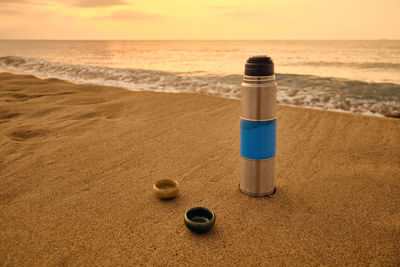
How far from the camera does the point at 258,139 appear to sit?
2.29m

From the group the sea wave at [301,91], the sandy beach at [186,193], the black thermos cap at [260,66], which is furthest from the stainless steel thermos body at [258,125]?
the sea wave at [301,91]

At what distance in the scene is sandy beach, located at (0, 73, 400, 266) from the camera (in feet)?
5.93

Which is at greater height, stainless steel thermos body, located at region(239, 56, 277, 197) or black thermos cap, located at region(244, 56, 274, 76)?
black thermos cap, located at region(244, 56, 274, 76)

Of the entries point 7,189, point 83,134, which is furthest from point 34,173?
point 83,134

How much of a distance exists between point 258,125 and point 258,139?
11 cm

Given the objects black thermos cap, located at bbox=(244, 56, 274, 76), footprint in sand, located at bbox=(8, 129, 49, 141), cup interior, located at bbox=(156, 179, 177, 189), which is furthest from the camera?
footprint in sand, located at bbox=(8, 129, 49, 141)

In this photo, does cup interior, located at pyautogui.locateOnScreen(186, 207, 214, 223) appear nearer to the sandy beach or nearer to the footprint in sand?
the sandy beach

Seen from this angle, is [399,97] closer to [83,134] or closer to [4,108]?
[83,134]

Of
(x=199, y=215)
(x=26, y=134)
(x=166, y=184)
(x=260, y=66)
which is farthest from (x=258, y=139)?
(x=26, y=134)

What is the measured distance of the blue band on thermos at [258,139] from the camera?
227 centimetres

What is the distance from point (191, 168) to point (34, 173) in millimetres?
1543

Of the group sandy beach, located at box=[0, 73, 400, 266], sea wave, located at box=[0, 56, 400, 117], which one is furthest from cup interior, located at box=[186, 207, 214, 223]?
sea wave, located at box=[0, 56, 400, 117]

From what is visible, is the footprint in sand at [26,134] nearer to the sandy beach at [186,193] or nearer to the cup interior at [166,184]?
the sandy beach at [186,193]

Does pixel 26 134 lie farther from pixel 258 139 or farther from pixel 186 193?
pixel 258 139
